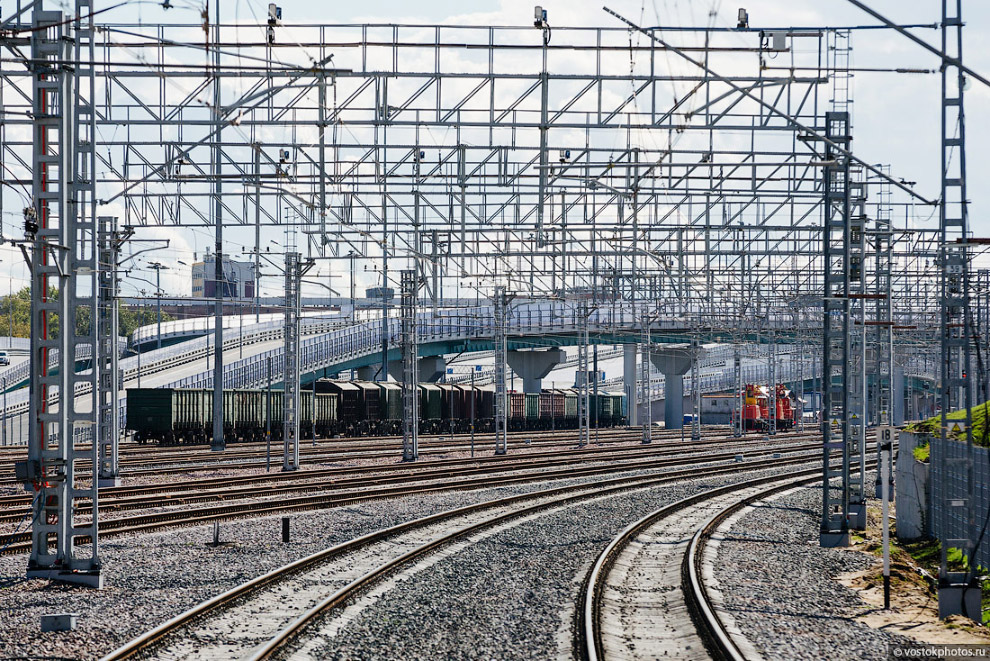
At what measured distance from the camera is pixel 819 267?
50.2 m

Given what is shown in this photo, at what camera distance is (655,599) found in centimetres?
1403

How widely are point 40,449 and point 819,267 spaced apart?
137 ft

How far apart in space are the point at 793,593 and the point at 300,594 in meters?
6.26

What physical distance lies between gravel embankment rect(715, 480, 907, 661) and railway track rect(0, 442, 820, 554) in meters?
8.40

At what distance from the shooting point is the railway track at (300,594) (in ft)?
36.0

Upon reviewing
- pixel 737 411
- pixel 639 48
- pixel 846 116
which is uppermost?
pixel 639 48

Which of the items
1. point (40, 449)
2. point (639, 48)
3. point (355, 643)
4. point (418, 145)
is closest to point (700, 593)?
point (355, 643)

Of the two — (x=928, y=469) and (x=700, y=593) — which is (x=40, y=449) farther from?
(x=928, y=469)

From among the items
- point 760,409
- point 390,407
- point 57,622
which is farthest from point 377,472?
point 760,409

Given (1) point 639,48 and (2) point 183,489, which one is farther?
(2) point 183,489

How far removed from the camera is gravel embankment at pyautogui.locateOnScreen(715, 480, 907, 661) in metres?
11.4

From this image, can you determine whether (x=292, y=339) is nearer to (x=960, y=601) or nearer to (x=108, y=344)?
(x=108, y=344)

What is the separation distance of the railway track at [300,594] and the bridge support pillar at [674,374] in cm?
4959

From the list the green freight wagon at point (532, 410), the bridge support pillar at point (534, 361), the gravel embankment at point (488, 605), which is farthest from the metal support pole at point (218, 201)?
the bridge support pillar at point (534, 361)
